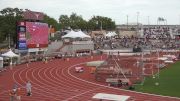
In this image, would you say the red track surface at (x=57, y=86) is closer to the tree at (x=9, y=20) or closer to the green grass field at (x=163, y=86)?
the green grass field at (x=163, y=86)

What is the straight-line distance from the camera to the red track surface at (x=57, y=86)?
82.3 feet

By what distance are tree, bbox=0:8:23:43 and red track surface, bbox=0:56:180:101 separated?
92.1 feet

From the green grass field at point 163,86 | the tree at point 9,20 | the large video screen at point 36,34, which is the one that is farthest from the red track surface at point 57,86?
the tree at point 9,20

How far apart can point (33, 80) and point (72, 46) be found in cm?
3481

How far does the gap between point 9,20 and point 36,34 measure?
69.1ft

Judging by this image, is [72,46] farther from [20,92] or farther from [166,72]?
[20,92]

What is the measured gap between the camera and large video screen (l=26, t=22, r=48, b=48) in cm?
4906

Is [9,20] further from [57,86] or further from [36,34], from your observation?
[57,86]

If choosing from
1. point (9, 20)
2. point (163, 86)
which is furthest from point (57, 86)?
point (9, 20)

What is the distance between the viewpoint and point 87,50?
2736 inches

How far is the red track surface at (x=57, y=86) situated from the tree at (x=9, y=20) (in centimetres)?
2806

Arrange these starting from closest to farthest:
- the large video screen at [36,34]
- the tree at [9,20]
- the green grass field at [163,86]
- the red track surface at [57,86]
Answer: the red track surface at [57,86]
the green grass field at [163,86]
the large video screen at [36,34]
the tree at [9,20]

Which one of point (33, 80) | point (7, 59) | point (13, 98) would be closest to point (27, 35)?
point (7, 59)

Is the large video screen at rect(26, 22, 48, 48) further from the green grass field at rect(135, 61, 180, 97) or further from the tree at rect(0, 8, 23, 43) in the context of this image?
the green grass field at rect(135, 61, 180, 97)
